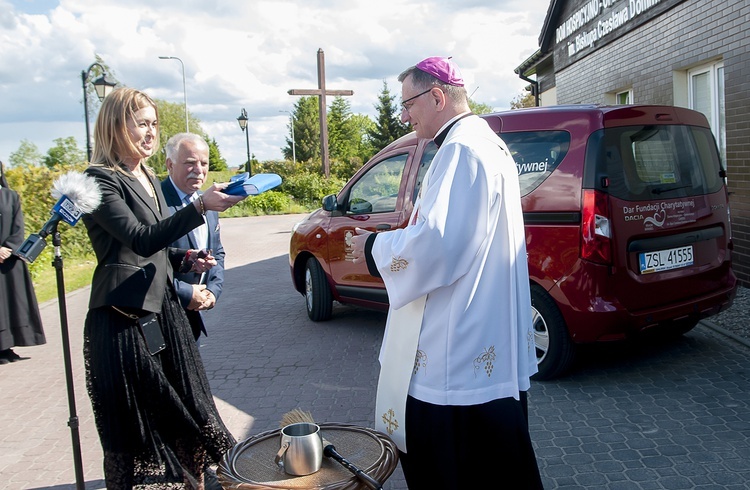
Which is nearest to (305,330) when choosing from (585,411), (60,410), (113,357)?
(60,410)

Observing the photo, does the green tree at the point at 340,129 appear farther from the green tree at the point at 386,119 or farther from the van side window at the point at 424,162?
the van side window at the point at 424,162

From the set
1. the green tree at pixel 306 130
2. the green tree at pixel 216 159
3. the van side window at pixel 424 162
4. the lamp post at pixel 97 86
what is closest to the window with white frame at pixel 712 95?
the van side window at pixel 424 162

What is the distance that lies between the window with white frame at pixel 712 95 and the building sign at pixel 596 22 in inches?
43.3

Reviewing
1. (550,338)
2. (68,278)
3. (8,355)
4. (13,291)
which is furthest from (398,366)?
(68,278)

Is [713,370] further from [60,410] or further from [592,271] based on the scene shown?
[60,410]

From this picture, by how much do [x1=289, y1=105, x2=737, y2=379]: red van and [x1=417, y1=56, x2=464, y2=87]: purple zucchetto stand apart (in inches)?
95.2

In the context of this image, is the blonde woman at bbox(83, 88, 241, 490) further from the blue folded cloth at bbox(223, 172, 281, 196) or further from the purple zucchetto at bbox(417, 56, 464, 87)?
the purple zucchetto at bbox(417, 56, 464, 87)

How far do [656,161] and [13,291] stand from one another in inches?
236

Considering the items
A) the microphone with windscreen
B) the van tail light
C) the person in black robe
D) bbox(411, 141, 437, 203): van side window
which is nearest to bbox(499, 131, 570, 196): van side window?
the van tail light

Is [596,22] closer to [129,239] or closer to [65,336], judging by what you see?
[129,239]

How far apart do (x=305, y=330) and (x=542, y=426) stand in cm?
379

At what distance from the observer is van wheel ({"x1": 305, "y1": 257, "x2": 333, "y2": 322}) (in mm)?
7851

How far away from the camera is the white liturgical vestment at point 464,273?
7.85 feet

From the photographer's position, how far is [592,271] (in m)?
4.89
